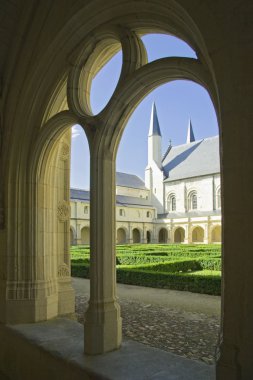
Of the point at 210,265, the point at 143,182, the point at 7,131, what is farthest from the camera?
the point at 143,182

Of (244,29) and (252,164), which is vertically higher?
(244,29)

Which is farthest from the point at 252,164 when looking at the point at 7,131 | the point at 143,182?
the point at 143,182

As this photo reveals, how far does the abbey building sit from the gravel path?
27137 millimetres

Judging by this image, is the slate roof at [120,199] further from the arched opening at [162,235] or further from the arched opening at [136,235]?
the arched opening at [162,235]

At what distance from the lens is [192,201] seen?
37.5 m

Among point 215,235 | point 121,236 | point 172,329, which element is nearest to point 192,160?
point 215,235

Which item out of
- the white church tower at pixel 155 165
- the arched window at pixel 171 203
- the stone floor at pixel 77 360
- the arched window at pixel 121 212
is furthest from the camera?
the white church tower at pixel 155 165

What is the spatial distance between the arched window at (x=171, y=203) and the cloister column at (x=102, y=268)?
122 feet

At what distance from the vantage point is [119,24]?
2.41m

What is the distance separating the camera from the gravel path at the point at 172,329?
3367 millimetres

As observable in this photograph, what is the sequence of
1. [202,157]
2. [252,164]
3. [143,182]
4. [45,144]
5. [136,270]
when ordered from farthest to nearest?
[143,182] < [202,157] < [136,270] < [45,144] < [252,164]

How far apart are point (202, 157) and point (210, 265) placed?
27.2m

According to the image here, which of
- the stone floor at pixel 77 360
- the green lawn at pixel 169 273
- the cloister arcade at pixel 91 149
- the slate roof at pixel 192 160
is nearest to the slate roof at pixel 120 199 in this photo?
the slate roof at pixel 192 160

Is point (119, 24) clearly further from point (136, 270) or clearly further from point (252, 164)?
point (136, 270)
